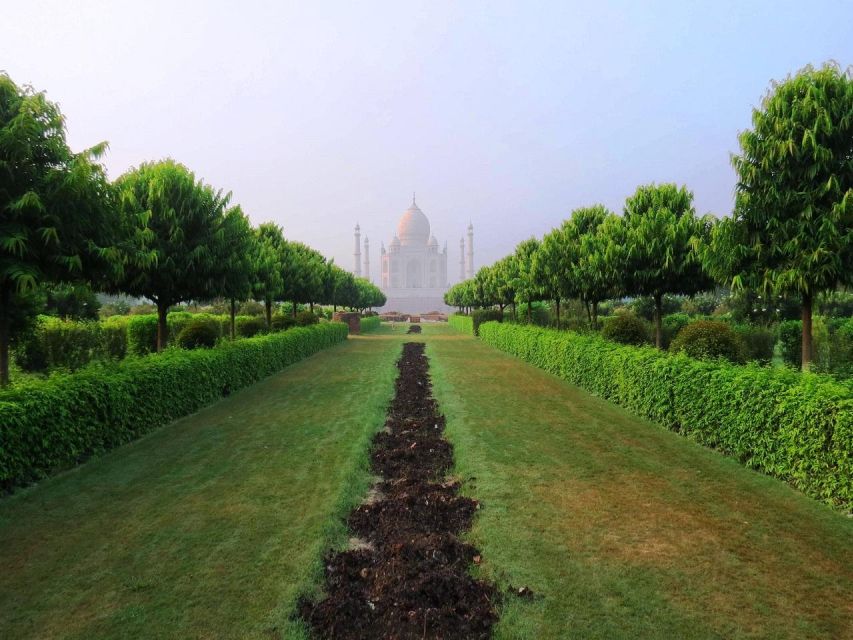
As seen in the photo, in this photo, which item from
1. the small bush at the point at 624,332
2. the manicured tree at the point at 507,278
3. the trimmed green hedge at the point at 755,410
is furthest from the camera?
the manicured tree at the point at 507,278

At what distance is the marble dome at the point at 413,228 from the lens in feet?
437

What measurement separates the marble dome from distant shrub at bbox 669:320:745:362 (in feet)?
394

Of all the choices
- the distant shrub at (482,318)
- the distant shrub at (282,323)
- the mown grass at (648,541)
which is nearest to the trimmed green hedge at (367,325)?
the distant shrub at (482,318)

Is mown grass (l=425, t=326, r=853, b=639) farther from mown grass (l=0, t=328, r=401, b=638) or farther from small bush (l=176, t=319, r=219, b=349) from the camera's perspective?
small bush (l=176, t=319, r=219, b=349)

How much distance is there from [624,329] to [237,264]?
1222cm

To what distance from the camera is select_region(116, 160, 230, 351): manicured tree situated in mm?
12453

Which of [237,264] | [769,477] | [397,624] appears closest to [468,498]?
[397,624]

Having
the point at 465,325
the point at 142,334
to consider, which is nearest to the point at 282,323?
the point at 142,334

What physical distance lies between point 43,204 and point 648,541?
7.99 metres

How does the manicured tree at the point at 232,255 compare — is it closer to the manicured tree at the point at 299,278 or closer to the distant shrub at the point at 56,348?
the distant shrub at the point at 56,348

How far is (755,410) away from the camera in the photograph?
6789mm

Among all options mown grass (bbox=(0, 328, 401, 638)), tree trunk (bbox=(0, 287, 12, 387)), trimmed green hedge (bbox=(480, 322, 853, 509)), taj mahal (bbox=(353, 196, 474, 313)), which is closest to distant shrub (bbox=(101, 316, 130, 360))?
tree trunk (bbox=(0, 287, 12, 387))

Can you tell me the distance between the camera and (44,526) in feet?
16.9

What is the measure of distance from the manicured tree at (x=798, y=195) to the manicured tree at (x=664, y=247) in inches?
121
